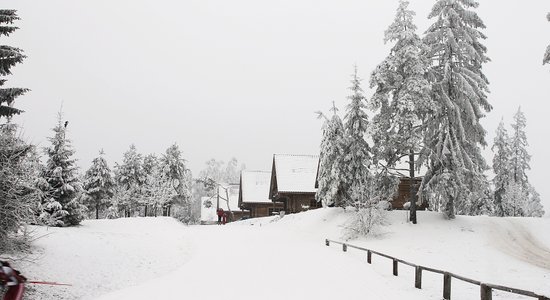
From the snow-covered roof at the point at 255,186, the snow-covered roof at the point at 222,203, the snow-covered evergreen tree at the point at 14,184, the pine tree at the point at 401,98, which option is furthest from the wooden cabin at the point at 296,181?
the snow-covered evergreen tree at the point at 14,184

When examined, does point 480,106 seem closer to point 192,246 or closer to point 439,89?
point 439,89

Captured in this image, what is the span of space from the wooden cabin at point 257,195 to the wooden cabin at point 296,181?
360 inches

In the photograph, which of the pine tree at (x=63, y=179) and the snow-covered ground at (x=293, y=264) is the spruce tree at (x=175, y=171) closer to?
the pine tree at (x=63, y=179)

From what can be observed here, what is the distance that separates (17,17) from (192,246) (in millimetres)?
14497

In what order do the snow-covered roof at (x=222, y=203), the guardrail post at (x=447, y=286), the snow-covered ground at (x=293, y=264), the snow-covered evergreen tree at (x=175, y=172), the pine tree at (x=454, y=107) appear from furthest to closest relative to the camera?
the snow-covered roof at (x=222, y=203), the snow-covered evergreen tree at (x=175, y=172), the pine tree at (x=454, y=107), the snow-covered ground at (x=293, y=264), the guardrail post at (x=447, y=286)

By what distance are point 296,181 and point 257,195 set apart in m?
15.3

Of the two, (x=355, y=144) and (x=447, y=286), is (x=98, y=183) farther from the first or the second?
(x=447, y=286)

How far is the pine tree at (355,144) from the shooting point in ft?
101

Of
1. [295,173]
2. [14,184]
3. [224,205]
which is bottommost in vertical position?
[224,205]

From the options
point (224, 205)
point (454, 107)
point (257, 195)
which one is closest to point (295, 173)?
point (257, 195)

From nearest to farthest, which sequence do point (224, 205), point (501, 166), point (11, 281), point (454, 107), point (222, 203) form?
point (11, 281)
point (454, 107)
point (501, 166)
point (224, 205)
point (222, 203)

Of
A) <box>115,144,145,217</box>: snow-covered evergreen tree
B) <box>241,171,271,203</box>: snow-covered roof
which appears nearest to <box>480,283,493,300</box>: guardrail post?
<box>241,171,271,203</box>: snow-covered roof

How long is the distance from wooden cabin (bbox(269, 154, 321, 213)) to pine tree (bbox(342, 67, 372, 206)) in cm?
1612

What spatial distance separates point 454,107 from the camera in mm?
25391
